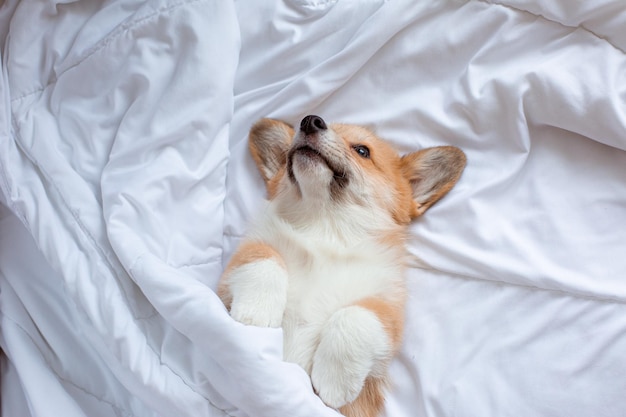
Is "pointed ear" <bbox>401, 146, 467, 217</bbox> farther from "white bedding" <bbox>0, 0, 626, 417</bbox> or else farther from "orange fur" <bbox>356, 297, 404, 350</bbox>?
"orange fur" <bbox>356, 297, 404, 350</bbox>

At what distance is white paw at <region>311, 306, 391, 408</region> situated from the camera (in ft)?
5.16

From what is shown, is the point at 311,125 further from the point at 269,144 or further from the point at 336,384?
the point at 336,384

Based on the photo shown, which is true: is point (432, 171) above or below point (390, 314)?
above

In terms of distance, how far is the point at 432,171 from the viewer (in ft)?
6.56

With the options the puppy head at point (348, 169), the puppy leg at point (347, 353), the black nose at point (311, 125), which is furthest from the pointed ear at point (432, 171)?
the puppy leg at point (347, 353)

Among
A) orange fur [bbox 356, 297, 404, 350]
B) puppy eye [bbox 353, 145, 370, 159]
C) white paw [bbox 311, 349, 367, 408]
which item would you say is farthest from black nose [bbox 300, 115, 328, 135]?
white paw [bbox 311, 349, 367, 408]

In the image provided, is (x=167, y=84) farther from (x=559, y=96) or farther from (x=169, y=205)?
(x=559, y=96)

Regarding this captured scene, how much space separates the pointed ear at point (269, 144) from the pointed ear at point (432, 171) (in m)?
0.45

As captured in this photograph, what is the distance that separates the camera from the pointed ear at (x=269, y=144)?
81.9 inches

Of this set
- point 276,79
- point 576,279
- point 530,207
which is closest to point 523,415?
point 576,279

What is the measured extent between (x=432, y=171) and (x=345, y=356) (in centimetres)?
78

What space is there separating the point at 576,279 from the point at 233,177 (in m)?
1.26

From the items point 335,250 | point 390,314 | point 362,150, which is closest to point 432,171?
point 362,150

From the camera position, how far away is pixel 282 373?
1.51 meters
